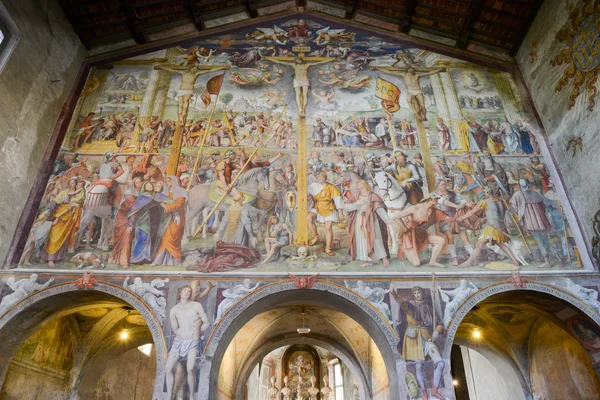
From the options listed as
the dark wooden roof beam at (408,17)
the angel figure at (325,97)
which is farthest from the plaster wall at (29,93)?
the dark wooden roof beam at (408,17)

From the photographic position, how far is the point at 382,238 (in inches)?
425

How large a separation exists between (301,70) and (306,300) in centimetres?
720

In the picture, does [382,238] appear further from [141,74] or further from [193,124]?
[141,74]

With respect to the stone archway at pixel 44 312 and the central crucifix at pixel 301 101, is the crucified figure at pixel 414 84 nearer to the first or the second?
the central crucifix at pixel 301 101

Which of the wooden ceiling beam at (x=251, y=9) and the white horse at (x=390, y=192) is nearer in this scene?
the white horse at (x=390, y=192)

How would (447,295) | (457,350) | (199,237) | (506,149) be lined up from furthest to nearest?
(457,350), (506,149), (199,237), (447,295)

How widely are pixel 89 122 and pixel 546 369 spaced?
1458cm

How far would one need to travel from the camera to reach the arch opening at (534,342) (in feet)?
34.4

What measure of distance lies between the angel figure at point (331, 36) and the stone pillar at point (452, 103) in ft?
10.7

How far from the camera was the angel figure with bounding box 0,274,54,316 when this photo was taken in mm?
9578

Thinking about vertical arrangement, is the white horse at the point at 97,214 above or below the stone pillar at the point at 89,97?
below

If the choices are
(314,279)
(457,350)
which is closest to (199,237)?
(314,279)

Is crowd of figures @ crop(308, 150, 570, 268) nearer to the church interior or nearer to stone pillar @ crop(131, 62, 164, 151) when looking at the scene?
the church interior

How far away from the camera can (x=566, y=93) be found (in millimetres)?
11828
